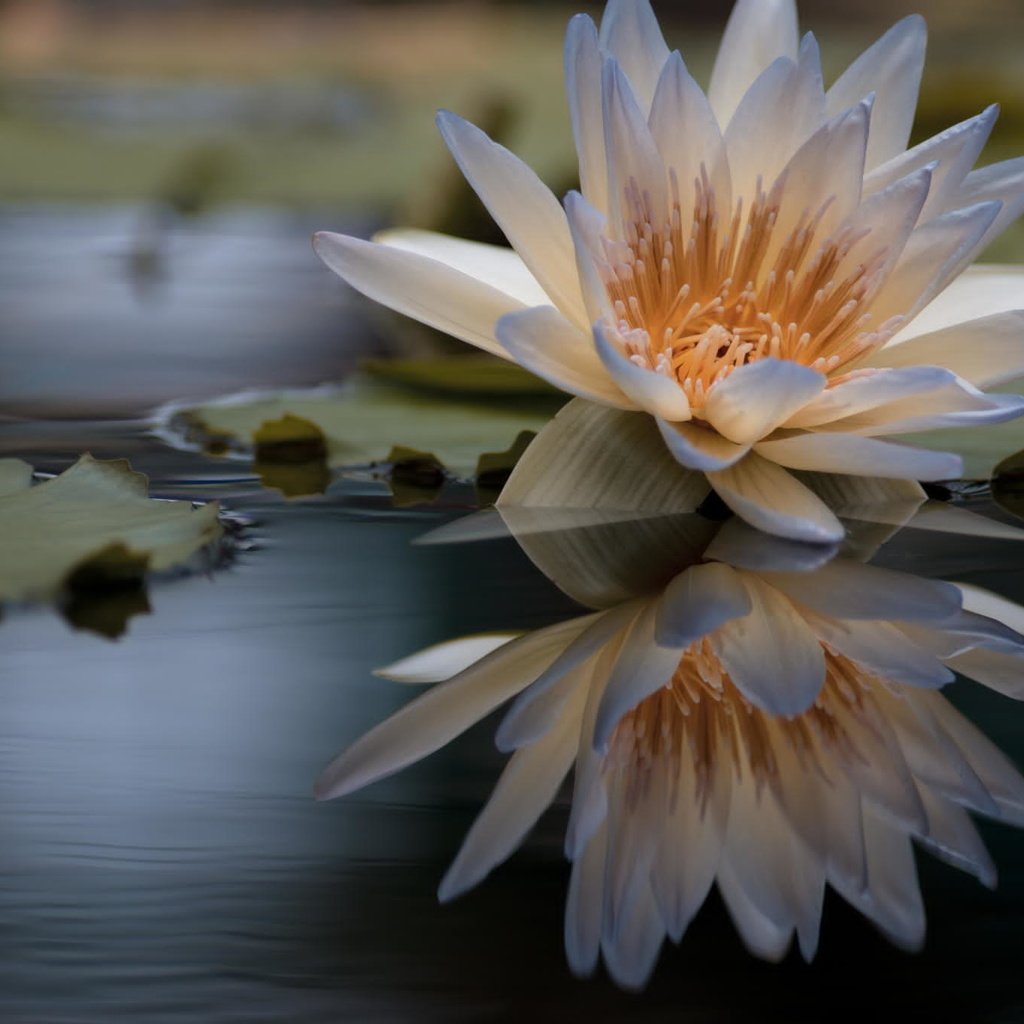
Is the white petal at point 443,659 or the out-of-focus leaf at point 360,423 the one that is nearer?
the white petal at point 443,659

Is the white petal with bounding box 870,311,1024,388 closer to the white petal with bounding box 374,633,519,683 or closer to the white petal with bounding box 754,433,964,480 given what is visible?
the white petal with bounding box 754,433,964,480

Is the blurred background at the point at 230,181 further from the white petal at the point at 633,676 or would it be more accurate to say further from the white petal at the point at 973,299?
the white petal at the point at 633,676

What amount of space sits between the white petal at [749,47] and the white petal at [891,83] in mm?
48

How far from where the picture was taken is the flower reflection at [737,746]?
1.24 feet

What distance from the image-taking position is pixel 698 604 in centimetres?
60

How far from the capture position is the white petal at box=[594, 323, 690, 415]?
0.63 m

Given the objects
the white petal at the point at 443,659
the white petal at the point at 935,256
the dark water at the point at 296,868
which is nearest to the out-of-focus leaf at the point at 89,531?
the dark water at the point at 296,868

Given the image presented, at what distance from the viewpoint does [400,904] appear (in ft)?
1.21

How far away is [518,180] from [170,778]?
0.39 m

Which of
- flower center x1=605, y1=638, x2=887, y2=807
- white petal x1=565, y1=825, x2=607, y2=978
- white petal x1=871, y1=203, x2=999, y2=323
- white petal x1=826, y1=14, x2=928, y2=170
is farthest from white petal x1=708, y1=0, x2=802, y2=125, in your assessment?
white petal x1=565, y1=825, x2=607, y2=978

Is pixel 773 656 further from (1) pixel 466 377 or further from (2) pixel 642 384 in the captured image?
(1) pixel 466 377

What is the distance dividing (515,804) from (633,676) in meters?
0.10

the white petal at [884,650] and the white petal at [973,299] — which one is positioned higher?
the white petal at [973,299]

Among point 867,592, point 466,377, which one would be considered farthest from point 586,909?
point 466,377
